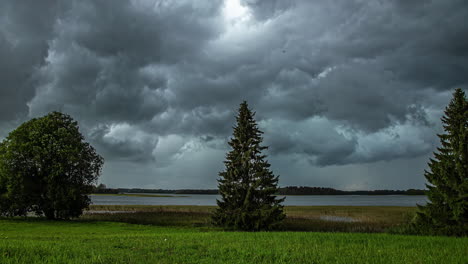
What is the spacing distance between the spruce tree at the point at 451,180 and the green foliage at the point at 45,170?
3789cm

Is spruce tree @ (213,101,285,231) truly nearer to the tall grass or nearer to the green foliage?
the tall grass

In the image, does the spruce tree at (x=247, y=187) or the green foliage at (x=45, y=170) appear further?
the green foliage at (x=45, y=170)

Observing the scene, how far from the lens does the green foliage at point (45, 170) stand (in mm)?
39625

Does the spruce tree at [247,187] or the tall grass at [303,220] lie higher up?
the spruce tree at [247,187]

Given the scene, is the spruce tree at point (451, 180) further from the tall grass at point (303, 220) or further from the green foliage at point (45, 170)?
the green foliage at point (45, 170)

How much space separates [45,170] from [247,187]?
25451mm

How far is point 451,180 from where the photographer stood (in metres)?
28.8

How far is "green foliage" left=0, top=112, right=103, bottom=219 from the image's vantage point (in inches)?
1560

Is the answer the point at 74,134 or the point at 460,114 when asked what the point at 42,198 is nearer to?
the point at 74,134

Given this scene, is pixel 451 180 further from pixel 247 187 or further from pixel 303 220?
pixel 303 220

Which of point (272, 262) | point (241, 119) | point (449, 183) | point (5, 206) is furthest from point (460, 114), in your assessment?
point (5, 206)

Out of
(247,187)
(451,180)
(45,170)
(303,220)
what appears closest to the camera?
(451,180)

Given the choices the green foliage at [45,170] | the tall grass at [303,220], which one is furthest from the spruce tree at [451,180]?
the green foliage at [45,170]

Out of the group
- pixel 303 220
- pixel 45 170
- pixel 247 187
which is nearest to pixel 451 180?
pixel 247 187
